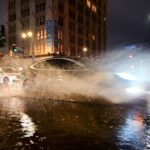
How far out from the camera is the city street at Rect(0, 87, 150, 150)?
5.49 metres

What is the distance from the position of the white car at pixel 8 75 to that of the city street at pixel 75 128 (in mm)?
7945

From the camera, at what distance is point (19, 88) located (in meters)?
16.7

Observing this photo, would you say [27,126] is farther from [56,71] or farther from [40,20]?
[40,20]

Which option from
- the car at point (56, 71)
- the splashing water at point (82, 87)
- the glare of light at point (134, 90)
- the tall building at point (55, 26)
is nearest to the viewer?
the splashing water at point (82, 87)

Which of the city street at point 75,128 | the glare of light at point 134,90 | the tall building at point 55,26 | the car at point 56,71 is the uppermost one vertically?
the tall building at point 55,26

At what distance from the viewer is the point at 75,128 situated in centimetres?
682

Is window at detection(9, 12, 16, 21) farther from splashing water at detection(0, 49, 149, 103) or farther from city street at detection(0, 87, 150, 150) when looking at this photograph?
city street at detection(0, 87, 150, 150)

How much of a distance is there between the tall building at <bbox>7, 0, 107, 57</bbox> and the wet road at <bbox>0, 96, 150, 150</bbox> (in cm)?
5944

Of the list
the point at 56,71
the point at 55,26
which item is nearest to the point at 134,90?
the point at 56,71

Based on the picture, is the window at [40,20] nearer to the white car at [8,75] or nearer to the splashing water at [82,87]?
the white car at [8,75]

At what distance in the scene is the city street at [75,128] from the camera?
5492 millimetres

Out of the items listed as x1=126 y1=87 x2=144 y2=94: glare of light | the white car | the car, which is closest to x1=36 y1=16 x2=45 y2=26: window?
the white car

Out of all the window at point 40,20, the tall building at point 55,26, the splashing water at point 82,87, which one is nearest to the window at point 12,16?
the tall building at point 55,26

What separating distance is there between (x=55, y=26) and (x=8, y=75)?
5727cm
